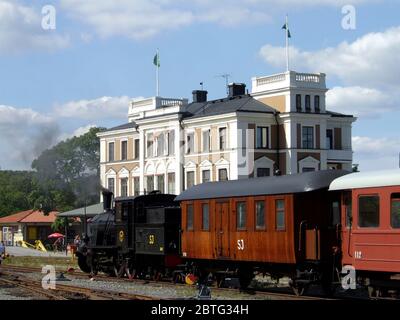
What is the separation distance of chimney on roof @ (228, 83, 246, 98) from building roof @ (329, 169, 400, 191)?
60.3 m

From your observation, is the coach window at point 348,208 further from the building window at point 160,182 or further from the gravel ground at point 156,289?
the building window at point 160,182

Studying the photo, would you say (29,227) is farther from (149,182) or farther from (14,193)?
(14,193)

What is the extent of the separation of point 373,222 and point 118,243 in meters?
15.0

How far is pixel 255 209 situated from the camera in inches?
883

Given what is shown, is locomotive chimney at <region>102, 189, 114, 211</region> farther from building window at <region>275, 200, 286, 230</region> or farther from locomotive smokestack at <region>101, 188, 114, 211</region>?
building window at <region>275, 200, 286, 230</region>

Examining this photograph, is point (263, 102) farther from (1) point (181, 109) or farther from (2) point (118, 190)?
(2) point (118, 190)

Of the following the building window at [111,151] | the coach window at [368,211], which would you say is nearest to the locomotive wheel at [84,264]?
the coach window at [368,211]

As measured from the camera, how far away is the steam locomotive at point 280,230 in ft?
61.1

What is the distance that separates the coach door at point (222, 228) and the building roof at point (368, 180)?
4.39m

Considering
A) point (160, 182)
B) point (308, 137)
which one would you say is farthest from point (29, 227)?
point (308, 137)

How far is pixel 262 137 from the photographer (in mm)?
73812

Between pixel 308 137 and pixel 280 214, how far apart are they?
54.0 meters
